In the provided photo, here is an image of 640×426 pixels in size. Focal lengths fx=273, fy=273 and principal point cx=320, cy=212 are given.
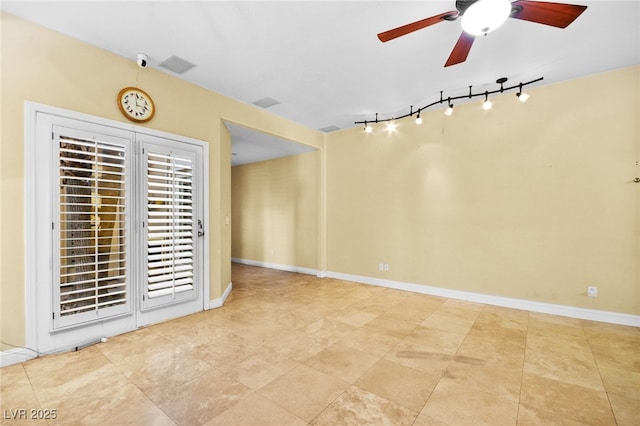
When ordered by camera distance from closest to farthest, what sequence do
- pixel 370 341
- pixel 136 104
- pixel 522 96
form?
pixel 370 341 → pixel 136 104 → pixel 522 96

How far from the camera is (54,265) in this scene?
246 cm

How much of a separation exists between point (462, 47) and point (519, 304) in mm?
3376

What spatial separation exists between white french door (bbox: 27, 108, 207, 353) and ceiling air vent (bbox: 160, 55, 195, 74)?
0.75 meters

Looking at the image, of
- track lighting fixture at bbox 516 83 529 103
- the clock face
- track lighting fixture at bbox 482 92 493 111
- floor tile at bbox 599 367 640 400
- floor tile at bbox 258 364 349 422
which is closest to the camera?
floor tile at bbox 258 364 349 422

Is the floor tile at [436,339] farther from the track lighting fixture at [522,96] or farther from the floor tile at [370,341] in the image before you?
the track lighting fixture at [522,96]

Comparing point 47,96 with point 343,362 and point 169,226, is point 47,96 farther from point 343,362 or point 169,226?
point 343,362

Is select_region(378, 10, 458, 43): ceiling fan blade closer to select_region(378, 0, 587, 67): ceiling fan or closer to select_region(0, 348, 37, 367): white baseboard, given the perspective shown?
select_region(378, 0, 587, 67): ceiling fan

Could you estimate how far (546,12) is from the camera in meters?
1.79

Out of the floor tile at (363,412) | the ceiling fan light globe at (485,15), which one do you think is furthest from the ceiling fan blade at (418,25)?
the floor tile at (363,412)

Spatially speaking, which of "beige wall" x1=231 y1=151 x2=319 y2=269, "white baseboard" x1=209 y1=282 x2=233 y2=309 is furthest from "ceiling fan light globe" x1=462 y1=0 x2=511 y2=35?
"beige wall" x1=231 y1=151 x2=319 y2=269

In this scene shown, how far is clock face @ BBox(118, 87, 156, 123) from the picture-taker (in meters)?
2.89

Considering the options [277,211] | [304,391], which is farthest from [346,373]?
[277,211]

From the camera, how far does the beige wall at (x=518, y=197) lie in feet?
10.5

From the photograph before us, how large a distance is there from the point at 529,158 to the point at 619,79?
3.84ft
